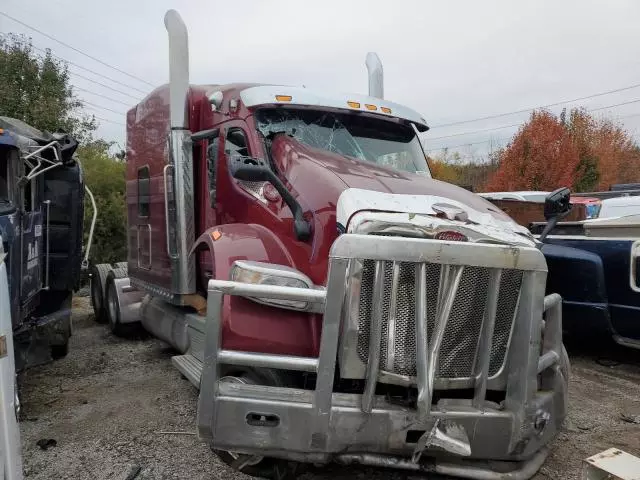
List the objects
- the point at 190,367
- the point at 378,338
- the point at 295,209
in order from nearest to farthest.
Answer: the point at 378,338 → the point at 295,209 → the point at 190,367

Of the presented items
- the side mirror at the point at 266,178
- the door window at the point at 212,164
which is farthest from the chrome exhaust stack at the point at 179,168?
the side mirror at the point at 266,178

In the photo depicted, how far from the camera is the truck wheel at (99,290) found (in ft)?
26.7

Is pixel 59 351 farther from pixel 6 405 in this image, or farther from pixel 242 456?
pixel 6 405

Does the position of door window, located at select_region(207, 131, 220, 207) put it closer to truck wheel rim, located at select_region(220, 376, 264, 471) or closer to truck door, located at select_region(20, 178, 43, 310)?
truck door, located at select_region(20, 178, 43, 310)

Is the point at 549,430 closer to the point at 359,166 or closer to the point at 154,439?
the point at 359,166

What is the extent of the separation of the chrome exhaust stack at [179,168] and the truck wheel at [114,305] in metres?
2.31

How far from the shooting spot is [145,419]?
4418mm

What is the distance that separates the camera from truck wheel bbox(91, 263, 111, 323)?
26.7 ft

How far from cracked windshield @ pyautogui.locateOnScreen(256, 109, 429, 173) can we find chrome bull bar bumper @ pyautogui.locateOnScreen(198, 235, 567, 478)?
6.75 ft

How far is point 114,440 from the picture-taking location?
13.2ft

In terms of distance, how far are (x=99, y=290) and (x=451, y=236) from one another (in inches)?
263

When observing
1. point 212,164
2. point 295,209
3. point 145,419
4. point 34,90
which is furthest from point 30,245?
point 34,90

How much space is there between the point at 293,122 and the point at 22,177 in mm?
2340

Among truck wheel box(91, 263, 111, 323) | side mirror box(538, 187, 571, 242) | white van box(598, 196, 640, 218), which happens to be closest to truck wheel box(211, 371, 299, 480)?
side mirror box(538, 187, 571, 242)
